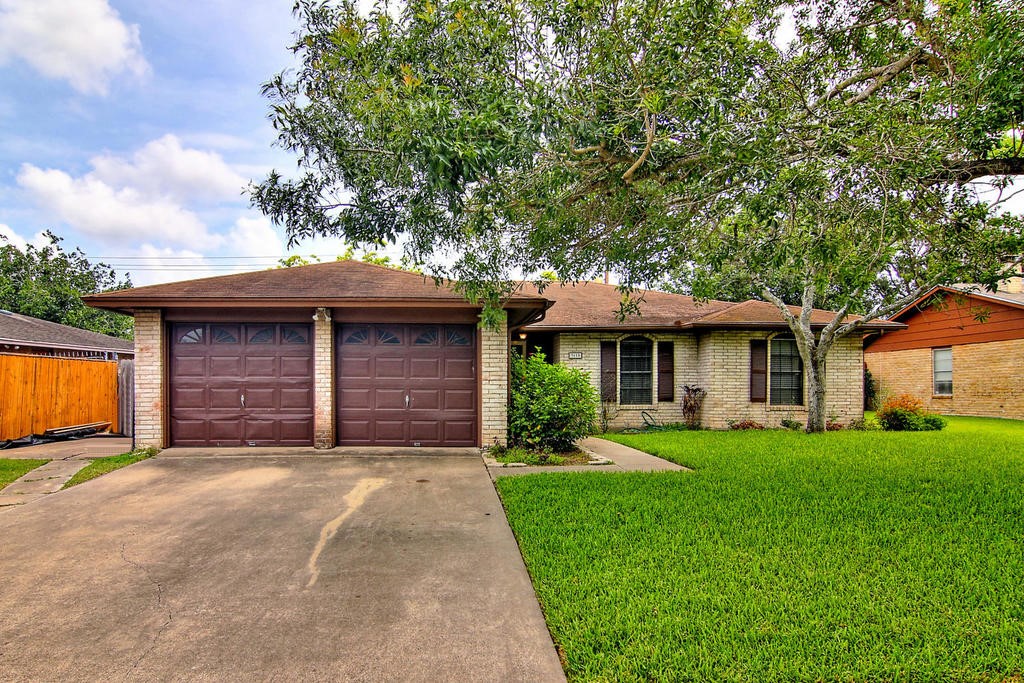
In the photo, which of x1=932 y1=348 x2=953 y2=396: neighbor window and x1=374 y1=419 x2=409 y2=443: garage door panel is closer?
x1=374 y1=419 x2=409 y2=443: garage door panel

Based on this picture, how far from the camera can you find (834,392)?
13008mm

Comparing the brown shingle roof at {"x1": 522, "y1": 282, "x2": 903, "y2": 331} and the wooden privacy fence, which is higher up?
the brown shingle roof at {"x1": 522, "y1": 282, "x2": 903, "y2": 331}

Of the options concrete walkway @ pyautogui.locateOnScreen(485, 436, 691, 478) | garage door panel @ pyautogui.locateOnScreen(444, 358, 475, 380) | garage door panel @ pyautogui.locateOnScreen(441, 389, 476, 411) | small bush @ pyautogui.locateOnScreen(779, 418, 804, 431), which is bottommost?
small bush @ pyautogui.locateOnScreen(779, 418, 804, 431)

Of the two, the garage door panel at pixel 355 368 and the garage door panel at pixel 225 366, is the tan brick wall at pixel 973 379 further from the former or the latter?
the garage door panel at pixel 225 366

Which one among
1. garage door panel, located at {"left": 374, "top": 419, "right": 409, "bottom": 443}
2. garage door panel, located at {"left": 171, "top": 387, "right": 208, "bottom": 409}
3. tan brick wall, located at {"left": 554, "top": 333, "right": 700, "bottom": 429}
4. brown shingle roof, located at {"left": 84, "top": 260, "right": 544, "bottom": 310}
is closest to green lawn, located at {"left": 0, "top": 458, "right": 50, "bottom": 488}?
garage door panel, located at {"left": 171, "top": 387, "right": 208, "bottom": 409}

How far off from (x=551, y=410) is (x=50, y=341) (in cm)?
1429

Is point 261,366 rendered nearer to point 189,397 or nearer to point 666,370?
point 189,397

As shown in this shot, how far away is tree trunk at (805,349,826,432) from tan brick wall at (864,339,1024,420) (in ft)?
27.6

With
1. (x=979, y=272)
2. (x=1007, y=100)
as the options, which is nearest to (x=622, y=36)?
(x=1007, y=100)

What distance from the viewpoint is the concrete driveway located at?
104 inches

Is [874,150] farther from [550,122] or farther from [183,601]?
[183,601]

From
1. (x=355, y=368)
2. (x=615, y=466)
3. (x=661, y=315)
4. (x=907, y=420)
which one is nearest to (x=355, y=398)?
(x=355, y=368)

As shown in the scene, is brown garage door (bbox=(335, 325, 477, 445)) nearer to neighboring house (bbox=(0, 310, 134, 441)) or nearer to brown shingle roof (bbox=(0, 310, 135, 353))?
neighboring house (bbox=(0, 310, 134, 441))

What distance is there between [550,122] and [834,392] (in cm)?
1214
